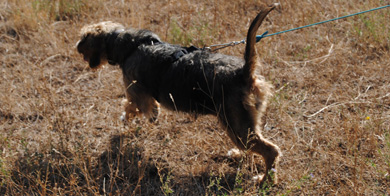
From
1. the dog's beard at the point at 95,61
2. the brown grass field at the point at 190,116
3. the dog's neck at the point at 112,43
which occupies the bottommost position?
the brown grass field at the point at 190,116

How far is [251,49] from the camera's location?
10.1 ft

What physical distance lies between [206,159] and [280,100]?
1.42 m

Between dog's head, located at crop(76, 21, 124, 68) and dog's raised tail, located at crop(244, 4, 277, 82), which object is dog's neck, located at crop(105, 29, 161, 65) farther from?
dog's raised tail, located at crop(244, 4, 277, 82)

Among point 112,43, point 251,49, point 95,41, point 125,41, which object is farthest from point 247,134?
point 95,41

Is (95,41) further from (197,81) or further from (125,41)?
(197,81)

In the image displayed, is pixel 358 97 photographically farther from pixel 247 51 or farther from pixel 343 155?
pixel 247 51

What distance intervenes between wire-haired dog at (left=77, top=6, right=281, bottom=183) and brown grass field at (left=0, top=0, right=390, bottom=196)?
43 centimetres

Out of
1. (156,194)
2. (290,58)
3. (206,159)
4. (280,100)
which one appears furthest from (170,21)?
(156,194)

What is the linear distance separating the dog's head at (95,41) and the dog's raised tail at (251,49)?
6.39 ft

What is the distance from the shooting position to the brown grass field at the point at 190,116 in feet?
11.9

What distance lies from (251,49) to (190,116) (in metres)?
1.28

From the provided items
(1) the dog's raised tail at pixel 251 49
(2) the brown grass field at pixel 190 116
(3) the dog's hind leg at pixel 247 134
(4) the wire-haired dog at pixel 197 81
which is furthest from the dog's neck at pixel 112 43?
(1) the dog's raised tail at pixel 251 49

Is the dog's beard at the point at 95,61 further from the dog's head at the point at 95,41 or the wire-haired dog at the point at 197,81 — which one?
the wire-haired dog at the point at 197,81

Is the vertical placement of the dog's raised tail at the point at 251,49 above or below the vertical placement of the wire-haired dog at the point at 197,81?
above
